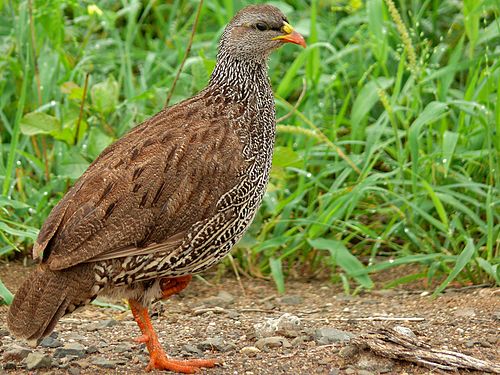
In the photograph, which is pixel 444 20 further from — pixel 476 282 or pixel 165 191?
pixel 165 191

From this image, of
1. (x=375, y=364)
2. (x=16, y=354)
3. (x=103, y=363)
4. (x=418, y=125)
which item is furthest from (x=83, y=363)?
(x=418, y=125)

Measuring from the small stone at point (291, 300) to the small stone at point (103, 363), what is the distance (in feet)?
4.75

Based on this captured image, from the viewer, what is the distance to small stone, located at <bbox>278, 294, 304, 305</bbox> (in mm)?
6277

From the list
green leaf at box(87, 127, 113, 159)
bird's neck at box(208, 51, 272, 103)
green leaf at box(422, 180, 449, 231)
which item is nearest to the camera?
bird's neck at box(208, 51, 272, 103)

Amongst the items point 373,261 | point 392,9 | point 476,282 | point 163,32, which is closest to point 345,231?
point 373,261

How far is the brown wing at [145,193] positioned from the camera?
16.0 ft

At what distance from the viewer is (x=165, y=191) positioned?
5031 mm

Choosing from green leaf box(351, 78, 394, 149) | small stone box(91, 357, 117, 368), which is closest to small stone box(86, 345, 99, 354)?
small stone box(91, 357, 117, 368)

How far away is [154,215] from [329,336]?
1.04 metres

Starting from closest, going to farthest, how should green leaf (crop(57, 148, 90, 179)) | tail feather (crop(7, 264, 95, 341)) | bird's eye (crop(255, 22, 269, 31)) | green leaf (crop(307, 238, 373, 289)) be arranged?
tail feather (crop(7, 264, 95, 341))
bird's eye (crop(255, 22, 269, 31))
green leaf (crop(307, 238, 373, 289))
green leaf (crop(57, 148, 90, 179))

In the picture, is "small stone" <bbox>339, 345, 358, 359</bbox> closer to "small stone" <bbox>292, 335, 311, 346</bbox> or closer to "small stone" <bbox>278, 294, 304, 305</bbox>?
"small stone" <bbox>292, 335, 311, 346</bbox>

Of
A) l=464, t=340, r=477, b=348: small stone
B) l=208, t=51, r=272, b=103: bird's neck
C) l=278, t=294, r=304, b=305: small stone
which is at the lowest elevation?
l=278, t=294, r=304, b=305: small stone

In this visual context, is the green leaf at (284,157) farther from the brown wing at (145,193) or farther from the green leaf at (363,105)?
the brown wing at (145,193)

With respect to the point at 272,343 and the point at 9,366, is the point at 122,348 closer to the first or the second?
the point at 9,366
